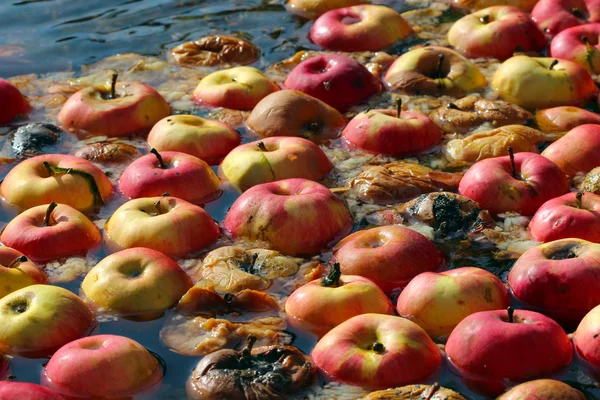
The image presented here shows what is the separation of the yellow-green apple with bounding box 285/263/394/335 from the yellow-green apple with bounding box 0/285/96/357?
3.72 ft

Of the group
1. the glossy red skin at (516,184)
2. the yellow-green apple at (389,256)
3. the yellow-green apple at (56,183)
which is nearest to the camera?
the yellow-green apple at (389,256)

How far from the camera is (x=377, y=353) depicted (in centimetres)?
489

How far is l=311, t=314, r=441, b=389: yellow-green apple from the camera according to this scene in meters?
4.83

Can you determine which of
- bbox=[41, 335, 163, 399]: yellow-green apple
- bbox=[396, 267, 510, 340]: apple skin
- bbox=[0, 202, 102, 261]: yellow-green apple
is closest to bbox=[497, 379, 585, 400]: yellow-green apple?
bbox=[396, 267, 510, 340]: apple skin

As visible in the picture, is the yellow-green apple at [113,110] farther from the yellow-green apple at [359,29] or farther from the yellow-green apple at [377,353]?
the yellow-green apple at [377,353]

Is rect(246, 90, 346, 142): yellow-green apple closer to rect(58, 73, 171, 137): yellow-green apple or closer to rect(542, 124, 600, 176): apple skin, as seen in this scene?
rect(58, 73, 171, 137): yellow-green apple

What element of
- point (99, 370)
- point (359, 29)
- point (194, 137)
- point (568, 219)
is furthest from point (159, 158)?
point (359, 29)

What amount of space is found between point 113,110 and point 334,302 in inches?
124

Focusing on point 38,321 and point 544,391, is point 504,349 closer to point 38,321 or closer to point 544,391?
point 544,391

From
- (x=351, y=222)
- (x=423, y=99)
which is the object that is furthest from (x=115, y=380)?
(x=423, y=99)

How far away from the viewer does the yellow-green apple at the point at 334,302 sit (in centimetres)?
533

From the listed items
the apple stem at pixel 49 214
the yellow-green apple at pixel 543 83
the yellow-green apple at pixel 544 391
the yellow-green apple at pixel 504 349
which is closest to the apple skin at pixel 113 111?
the apple stem at pixel 49 214

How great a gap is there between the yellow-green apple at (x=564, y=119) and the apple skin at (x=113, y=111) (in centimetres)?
289

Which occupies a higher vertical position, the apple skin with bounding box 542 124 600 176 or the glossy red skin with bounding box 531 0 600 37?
the glossy red skin with bounding box 531 0 600 37
